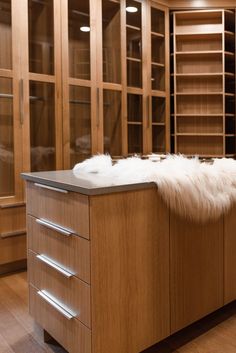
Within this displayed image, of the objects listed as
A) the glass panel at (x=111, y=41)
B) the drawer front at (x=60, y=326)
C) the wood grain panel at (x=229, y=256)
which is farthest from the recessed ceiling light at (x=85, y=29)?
the drawer front at (x=60, y=326)

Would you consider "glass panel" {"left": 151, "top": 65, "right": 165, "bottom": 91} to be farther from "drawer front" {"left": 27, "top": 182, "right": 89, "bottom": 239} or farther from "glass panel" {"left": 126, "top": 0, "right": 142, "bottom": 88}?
"drawer front" {"left": 27, "top": 182, "right": 89, "bottom": 239}

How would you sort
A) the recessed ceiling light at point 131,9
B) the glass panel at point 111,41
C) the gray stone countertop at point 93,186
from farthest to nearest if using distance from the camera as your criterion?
the recessed ceiling light at point 131,9
the glass panel at point 111,41
the gray stone countertop at point 93,186

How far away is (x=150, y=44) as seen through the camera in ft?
11.3

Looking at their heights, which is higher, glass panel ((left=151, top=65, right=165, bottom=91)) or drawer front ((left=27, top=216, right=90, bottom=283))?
glass panel ((left=151, top=65, right=165, bottom=91))

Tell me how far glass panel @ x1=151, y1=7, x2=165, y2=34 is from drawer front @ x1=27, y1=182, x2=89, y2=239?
8.14 ft

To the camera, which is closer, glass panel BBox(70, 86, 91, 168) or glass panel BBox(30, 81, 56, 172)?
glass panel BBox(30, 81, 56, 172)

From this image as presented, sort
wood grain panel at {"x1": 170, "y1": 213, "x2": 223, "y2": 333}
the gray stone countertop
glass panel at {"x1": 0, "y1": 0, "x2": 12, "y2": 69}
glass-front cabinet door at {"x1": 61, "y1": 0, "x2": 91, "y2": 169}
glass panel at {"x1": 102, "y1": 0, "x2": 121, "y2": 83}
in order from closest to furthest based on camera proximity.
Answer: the gray stone countertop, wood grain panel at {"x1": 170, "y1": 213, "x2": 223, "y2": 333}, glass panel at {"x1": 0, "y1": 0, "x2": 12, "y2": 69}, glass-front cabinet door at {"x1": 61, "y1": 0, "x2": 91, "y2": 169}, glass panel at {"x1": 102, "y1": 0, "x2": 121, "y2": 83}

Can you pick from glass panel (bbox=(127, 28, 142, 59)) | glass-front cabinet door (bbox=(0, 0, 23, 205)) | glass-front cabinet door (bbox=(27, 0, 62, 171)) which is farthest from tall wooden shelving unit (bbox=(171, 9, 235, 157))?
glass-front cabinet door (bbox=(0, 0, 23, 205))

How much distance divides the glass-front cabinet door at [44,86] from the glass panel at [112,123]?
0.49 m

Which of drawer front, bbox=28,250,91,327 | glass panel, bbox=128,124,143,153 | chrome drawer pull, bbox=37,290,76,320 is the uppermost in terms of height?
glass panel, bbox=128,124,143,153

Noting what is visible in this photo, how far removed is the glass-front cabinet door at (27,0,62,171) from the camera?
2.76 m

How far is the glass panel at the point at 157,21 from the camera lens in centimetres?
349

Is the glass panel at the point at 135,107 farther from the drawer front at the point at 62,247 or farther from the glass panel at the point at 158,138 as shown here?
the drawer front at the point at 62,247

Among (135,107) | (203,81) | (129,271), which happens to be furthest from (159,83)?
(129,271)
